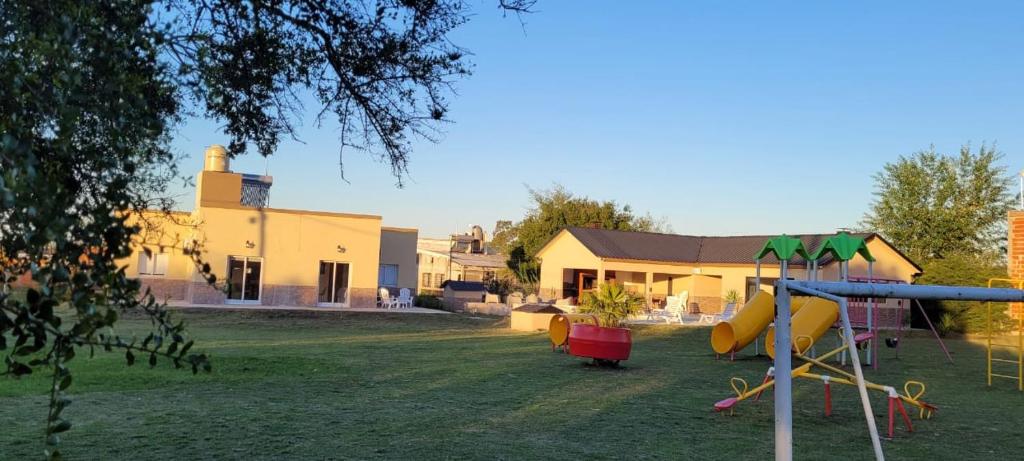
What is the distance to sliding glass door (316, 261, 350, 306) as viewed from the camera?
110 feet

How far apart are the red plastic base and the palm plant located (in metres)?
1.04

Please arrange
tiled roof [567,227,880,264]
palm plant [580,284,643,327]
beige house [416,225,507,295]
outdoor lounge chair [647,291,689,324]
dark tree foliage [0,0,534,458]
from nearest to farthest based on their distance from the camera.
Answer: dark tree foliage [0,0,534,458]
palm plant [580,284,643,327]
outdoor lounge chair [647,291,689,324]
tiled roof [567,227,880,264]
beige house [416,225,507,295]

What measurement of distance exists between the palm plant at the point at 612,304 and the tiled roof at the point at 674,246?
69.8 ft

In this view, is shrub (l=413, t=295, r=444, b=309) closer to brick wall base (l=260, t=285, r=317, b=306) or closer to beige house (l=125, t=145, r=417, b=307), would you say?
beige house (l=125, t=145, r=417, b=307)

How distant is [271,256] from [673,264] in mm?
19686

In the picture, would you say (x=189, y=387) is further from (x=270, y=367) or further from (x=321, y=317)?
(x=321, y=317)

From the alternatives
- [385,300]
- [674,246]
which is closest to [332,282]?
[385,300]

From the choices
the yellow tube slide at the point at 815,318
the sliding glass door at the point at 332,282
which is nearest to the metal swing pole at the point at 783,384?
the yellow tube slide at the point at 815,318

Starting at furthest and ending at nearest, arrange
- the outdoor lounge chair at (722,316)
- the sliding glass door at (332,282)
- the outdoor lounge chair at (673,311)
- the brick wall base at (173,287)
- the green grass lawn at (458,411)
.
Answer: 1. the sliding glass door at (332,282)
2. the outdoor lounge chair at (673,311)
3. the brick wall base at (173,287)
4. the outdoor lounge chair at (722,316)
5. the green grass lawn at (458,411)

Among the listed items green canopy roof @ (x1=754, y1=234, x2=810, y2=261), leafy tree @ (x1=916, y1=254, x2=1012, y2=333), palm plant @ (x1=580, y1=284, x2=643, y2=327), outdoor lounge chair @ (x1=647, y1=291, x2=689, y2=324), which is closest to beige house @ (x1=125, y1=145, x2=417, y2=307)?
outdoor lounge chair @ (x1=647, y1=291, x2=689, y2=324)

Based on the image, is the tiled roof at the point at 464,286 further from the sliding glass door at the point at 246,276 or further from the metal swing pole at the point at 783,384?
the metal swing pole at the point at 783,384

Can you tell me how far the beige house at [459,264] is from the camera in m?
60.4

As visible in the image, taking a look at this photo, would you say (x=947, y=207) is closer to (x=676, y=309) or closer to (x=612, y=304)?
(x=676, y=309)

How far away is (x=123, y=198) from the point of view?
2361 millimetres
